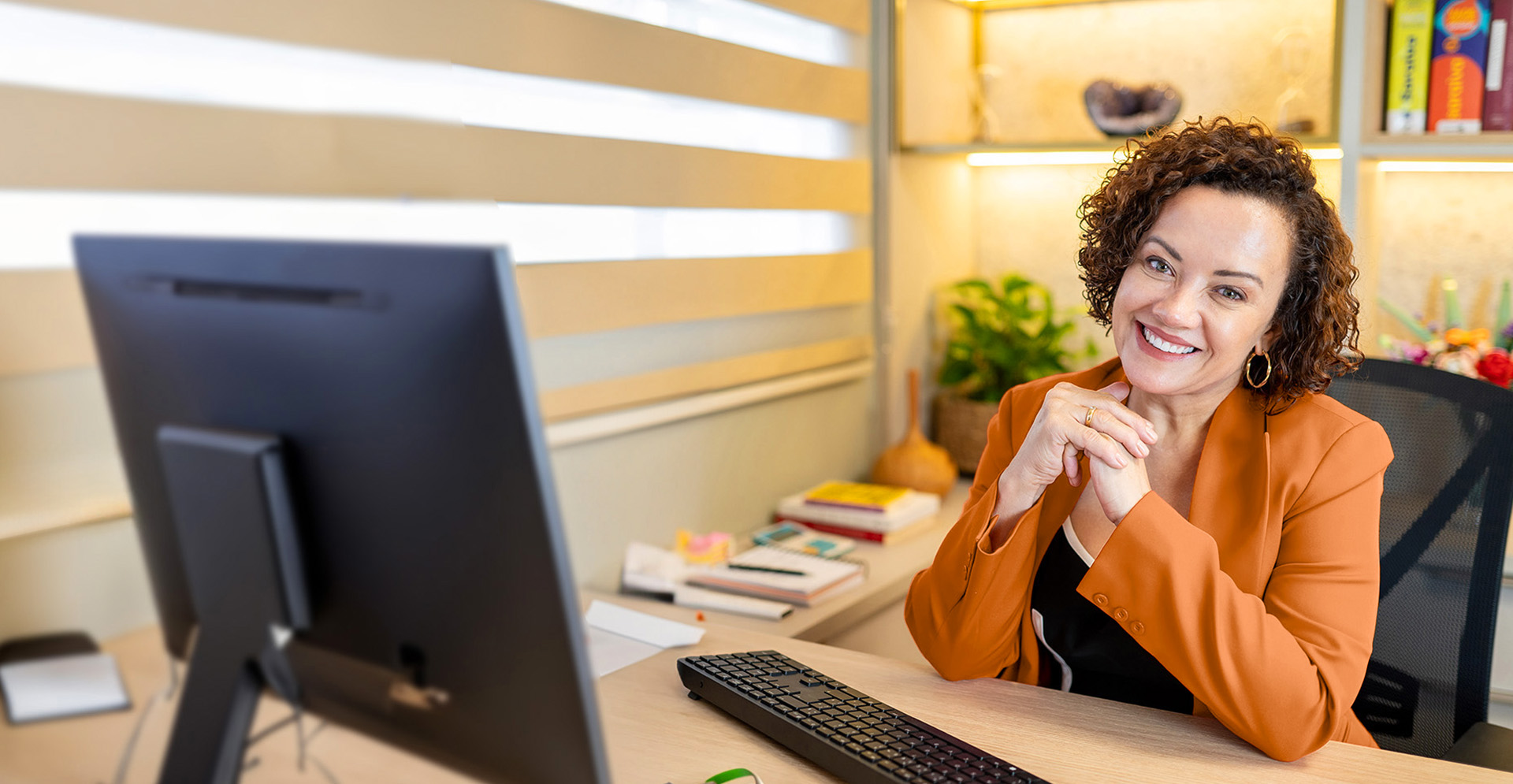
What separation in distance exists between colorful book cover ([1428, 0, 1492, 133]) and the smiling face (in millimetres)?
1254

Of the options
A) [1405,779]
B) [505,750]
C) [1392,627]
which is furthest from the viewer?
[1392,627]

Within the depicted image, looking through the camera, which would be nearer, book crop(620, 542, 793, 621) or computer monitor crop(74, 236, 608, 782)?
computer monitor crop(74, 236, 608, 782)

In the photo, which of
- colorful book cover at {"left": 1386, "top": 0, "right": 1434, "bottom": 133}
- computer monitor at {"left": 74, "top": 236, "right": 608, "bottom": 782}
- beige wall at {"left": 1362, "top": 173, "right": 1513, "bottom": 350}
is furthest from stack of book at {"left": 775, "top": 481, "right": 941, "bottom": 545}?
computer monitor at {"left": 74, "top": 236, "right": 608, "bottom": 782}

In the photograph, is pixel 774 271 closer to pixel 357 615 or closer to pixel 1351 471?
pixel 1351 471

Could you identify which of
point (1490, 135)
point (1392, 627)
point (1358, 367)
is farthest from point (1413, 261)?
point (1392, 627)

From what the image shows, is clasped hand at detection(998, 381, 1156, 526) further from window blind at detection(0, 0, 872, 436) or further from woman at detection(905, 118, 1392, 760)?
window blind at detection(0, 0, 872, 436)

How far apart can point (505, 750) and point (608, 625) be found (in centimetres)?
88

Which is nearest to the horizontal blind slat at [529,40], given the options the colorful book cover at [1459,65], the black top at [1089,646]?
the black top at [1089,646]

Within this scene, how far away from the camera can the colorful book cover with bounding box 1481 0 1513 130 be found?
86.9 inches

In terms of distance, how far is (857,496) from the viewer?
239 cm

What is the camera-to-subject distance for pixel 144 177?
127cm

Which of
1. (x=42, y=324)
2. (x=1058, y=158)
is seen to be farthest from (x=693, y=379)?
(x=42, y=324)

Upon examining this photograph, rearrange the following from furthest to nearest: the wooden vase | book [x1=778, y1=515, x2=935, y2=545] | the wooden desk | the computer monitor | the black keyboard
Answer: the wooden vase, book [x1=778, y1=515, x2=935, y2=545], the black keyboard, the wooden desk, the computer monitor

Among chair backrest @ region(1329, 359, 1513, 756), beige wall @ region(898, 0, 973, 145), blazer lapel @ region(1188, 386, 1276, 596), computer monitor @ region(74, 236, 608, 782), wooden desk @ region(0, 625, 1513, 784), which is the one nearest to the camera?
computer monitor @ region(74, 236, 608, 782)
